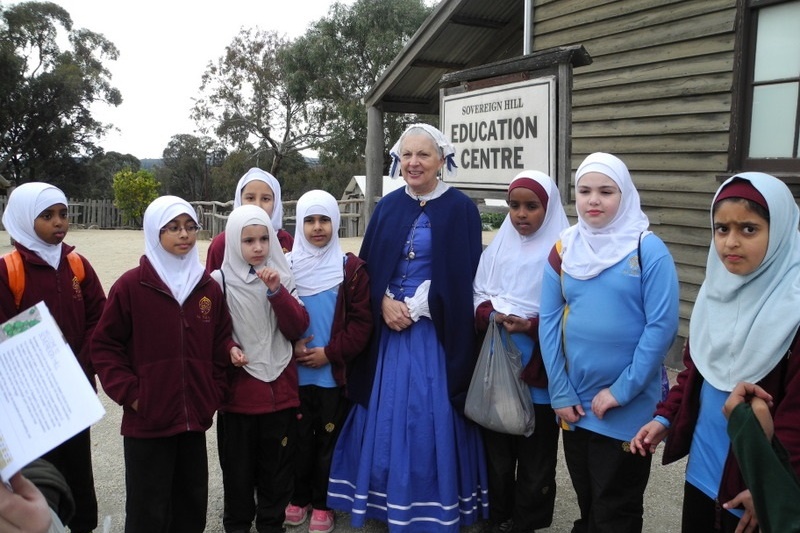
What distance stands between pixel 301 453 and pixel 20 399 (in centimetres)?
221

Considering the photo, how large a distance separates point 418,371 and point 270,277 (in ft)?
2.78

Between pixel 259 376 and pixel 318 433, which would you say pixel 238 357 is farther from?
pixel 318 433

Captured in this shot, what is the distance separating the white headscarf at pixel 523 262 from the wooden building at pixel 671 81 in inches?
51.1

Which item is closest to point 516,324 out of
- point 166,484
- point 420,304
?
point 420,304

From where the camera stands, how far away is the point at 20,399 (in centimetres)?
114

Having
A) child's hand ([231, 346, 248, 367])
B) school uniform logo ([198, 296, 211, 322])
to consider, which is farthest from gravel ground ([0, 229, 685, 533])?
school uniform logo ([198, 296, 211, 322])

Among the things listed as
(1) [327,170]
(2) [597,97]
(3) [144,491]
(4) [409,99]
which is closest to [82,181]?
(1) [327,170]

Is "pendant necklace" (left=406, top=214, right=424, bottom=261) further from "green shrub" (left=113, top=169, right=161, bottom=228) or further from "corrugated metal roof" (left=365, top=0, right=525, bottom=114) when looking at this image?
"green shrub" (left=113, top=169, right=161, bottom=228)

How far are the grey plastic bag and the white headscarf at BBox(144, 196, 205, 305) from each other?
1.34 m

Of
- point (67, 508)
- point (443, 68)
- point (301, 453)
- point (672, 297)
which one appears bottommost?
point (301, 453)

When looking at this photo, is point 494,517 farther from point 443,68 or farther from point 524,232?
point 443,68

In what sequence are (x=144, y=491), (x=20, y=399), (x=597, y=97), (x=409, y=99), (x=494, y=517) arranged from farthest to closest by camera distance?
(x=409, y=99) → (x=597, y=97) → (x=494, y=517) → (x=144, y=491) → (x=20, y=399)

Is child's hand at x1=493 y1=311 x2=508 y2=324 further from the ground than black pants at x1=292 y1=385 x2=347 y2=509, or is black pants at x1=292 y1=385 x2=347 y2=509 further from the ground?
child's hand at x1=493 y1=311 x2=508 y2=324

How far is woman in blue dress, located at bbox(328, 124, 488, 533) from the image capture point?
2980mm
